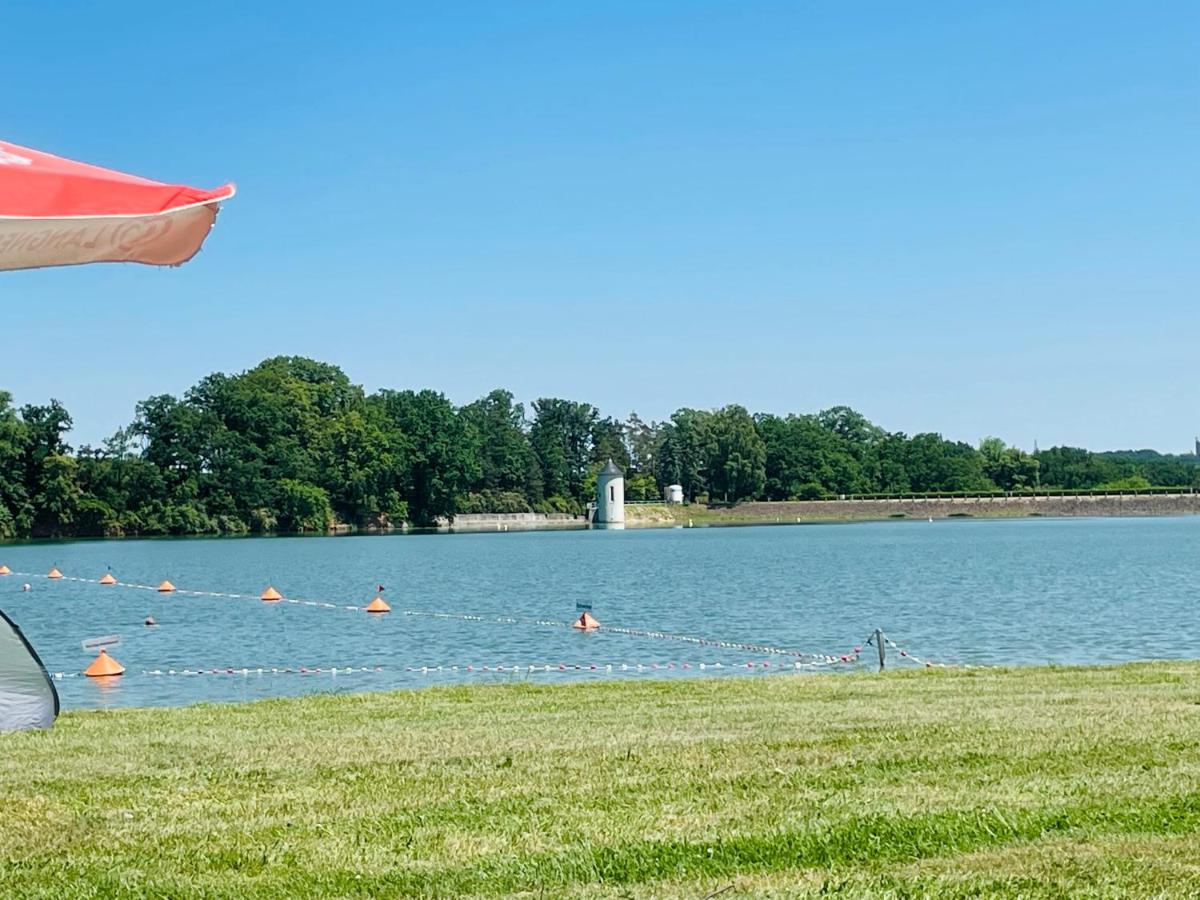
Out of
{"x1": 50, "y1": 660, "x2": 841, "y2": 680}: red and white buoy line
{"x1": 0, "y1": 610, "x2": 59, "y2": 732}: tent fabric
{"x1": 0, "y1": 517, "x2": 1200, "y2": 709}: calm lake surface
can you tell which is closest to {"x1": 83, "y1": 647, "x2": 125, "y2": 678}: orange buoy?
{"x1": 0, "y1": 517, "x2": 1200, "y2": 709}: calm lake surface

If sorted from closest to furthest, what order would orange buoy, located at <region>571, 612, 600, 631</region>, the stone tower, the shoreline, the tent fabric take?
the tent fabric < orange buoy, located at <region>571, 612, 600, 631</region> < the stone tower < the shoreline

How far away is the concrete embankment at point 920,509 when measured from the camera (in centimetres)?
16200

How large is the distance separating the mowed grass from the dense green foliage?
366ft

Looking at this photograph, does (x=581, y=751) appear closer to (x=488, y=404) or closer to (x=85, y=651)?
(x=85, y=651)

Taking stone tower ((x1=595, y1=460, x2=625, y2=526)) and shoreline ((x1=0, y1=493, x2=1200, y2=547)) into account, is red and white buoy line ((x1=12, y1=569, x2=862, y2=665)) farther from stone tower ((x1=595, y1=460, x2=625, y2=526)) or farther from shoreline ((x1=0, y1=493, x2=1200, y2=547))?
shoreline ((x1=0, y1=493, x2=1200, y2=547))

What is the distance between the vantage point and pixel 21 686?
29.9ft

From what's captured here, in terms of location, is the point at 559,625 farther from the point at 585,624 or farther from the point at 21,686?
the point at 21,686

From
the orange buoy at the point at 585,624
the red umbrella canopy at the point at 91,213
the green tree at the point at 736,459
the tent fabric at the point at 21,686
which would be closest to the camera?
the red umbrella canopy at the point at 91,213

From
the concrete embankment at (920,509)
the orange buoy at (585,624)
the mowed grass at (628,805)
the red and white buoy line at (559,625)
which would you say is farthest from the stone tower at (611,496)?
the mowed grass at (628,805)

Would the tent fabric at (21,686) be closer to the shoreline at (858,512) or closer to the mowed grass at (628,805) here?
the mowed grass at (628,805)

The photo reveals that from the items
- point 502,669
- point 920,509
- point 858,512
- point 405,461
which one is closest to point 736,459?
point 858,512

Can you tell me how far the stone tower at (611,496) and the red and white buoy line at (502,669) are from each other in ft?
428

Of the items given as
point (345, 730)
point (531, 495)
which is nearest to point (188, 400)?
point (531, 495)

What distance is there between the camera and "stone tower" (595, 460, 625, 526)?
156125 millimetres
